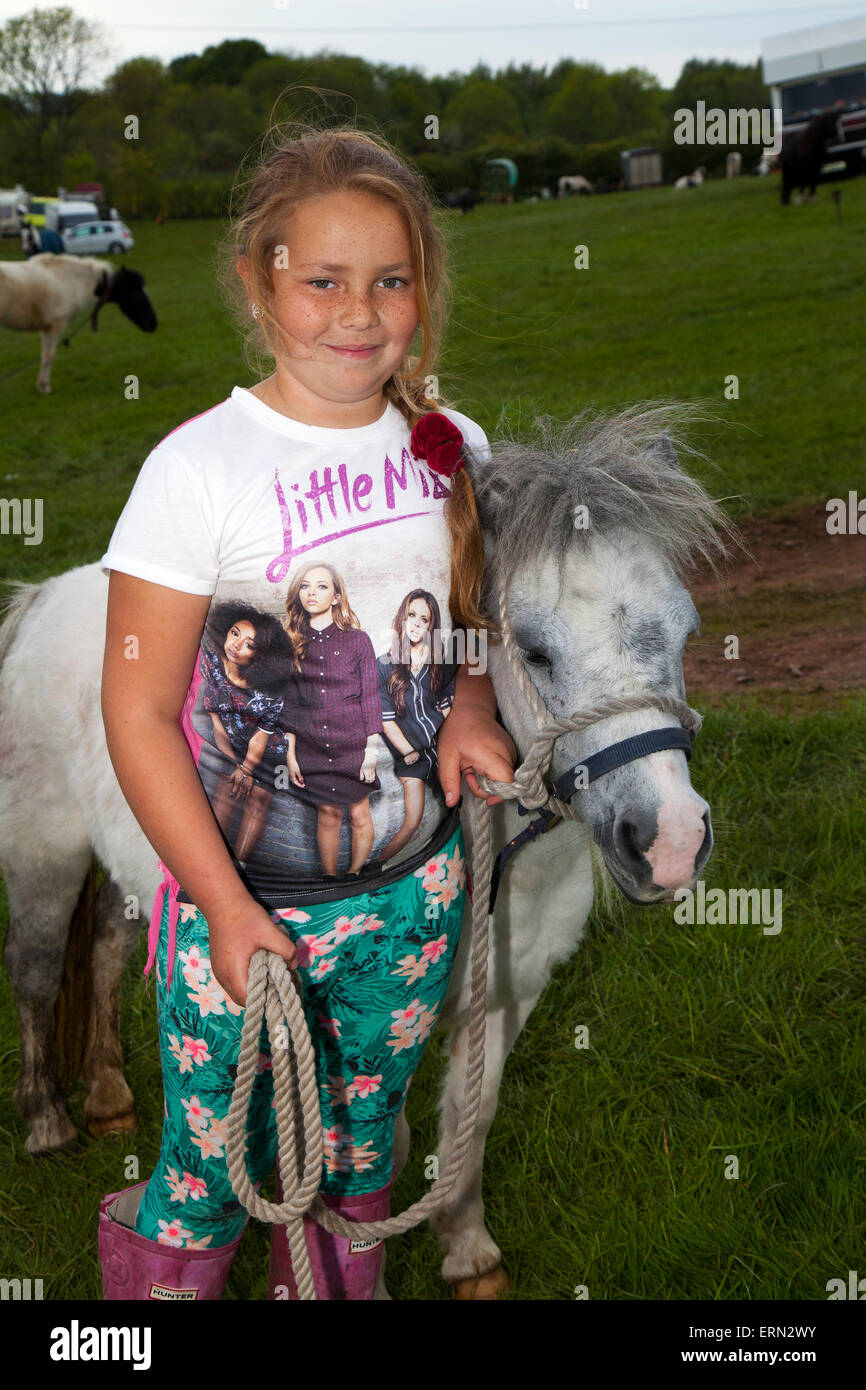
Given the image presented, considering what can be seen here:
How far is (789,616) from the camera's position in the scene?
5.41 metres

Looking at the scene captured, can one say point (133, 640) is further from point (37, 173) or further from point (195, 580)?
point (37, 173)

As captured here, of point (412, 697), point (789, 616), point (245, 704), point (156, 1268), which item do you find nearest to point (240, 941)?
point (245, 704)

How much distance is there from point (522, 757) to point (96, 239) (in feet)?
106

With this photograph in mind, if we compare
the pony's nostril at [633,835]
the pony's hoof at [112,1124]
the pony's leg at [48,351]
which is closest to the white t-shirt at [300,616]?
the pony's nostril at [633,835]

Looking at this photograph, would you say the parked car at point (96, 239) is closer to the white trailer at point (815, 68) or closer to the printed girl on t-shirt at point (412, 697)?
the white trailer at point (815, 68)

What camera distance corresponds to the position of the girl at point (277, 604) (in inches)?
57.9

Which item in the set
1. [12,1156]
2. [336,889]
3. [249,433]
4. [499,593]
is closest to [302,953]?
[336,889]

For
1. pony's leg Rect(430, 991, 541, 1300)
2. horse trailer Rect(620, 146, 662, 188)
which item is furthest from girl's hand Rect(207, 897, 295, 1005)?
horse trailer Rect(620, 146, 662, 188)

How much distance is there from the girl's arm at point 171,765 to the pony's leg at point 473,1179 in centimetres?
99

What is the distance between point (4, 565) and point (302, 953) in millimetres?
5882

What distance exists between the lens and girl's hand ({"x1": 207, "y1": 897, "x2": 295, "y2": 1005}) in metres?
1.46
